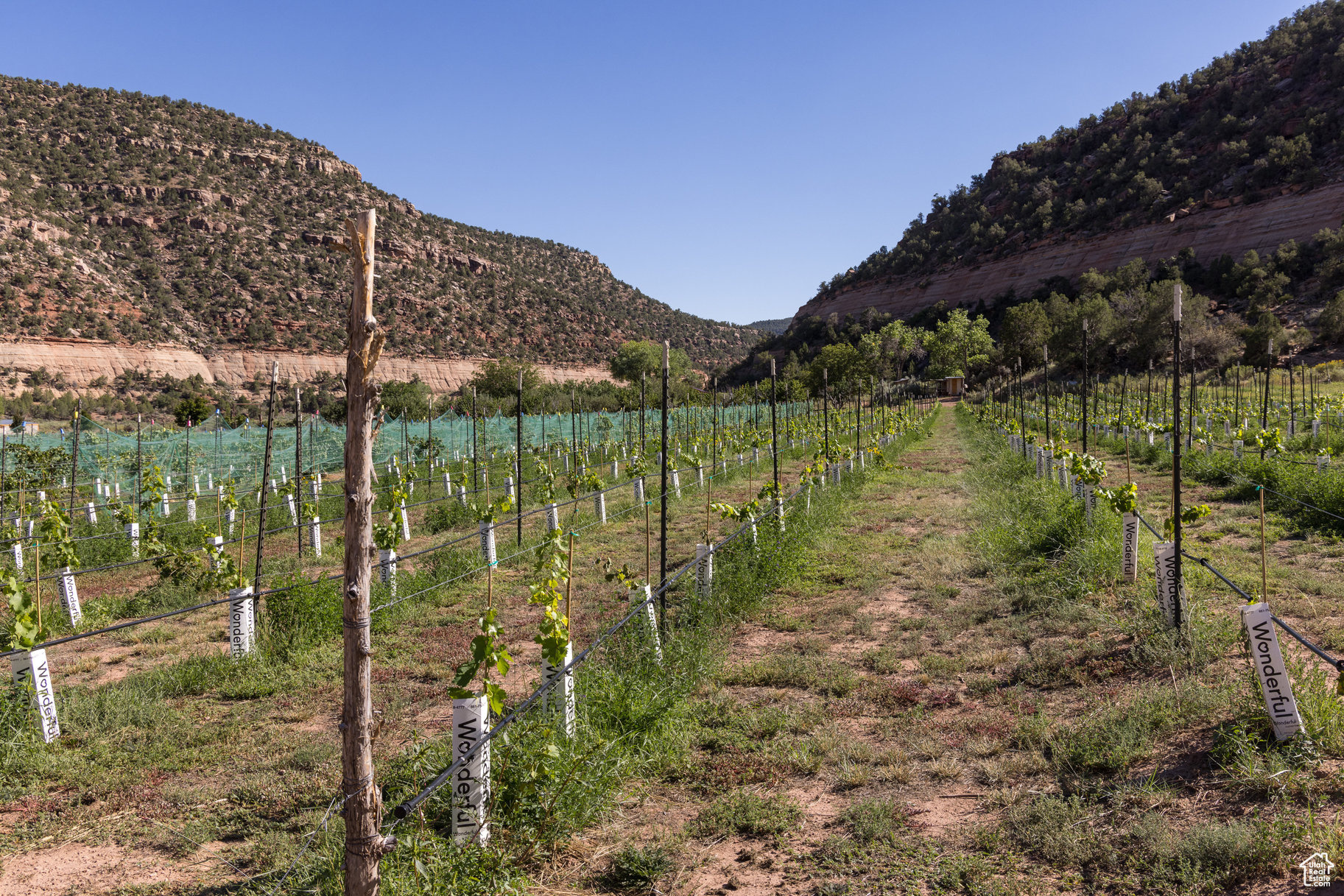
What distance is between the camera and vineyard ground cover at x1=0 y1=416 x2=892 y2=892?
3672 mm

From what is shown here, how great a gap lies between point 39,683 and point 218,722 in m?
1.12

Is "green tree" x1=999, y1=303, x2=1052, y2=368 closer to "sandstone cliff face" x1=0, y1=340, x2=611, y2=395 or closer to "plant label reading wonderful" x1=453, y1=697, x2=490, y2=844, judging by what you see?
"sandstone cliff face" x1=0, y1=340, x2=611, y2=395

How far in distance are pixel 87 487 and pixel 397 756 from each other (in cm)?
2127

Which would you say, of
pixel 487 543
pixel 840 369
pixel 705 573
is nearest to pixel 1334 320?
pixel 840 369

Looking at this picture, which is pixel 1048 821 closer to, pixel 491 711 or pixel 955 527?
pixel 491 711

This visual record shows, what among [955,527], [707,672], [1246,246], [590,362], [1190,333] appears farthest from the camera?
[590,362]

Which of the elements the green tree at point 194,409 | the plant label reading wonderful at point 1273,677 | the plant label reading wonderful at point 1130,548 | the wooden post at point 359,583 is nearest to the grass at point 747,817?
the wooden post at point 359,583

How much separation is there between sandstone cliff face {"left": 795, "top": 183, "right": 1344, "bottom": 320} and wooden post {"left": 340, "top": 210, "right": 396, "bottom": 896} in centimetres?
7754

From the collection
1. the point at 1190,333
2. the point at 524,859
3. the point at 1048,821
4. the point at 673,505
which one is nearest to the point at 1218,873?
the point at 1048,821

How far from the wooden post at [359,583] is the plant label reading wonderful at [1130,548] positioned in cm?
709

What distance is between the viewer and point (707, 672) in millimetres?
5578

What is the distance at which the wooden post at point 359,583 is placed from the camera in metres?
2.31

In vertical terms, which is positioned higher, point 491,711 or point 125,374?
point 125,374

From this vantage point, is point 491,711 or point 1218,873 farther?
point 491,711
